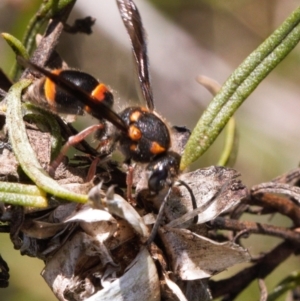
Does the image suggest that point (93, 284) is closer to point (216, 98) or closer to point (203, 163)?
point (216, 98)

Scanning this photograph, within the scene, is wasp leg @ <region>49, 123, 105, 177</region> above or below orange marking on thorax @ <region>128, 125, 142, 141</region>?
below

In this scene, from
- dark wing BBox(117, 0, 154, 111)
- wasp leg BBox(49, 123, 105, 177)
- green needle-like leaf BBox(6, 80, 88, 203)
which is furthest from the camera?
dark wing BBox(117, 0, 154, 111)

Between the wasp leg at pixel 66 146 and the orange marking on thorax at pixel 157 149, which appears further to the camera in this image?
the orange marking on thorax at pixel 157 149

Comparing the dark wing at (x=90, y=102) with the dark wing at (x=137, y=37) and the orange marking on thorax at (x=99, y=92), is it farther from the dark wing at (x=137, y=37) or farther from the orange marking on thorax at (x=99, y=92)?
the dark wing at (x=137, y=37)

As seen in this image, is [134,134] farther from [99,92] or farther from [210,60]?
[210,60]

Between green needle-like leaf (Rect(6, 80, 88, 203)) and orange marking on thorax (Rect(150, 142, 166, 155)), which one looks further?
orange marking on thorax (Rect(150, 142, 166, 155))

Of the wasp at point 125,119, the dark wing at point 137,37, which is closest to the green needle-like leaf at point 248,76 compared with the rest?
the wasp at point 125,119

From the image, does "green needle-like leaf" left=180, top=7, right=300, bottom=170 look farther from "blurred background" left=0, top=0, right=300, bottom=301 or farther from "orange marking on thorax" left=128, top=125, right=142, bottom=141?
"blurred background" left=0, top=0, right=300, bottom=301

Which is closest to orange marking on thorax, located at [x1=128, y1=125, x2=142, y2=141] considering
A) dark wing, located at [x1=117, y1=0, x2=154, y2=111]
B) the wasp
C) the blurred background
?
the wasp
